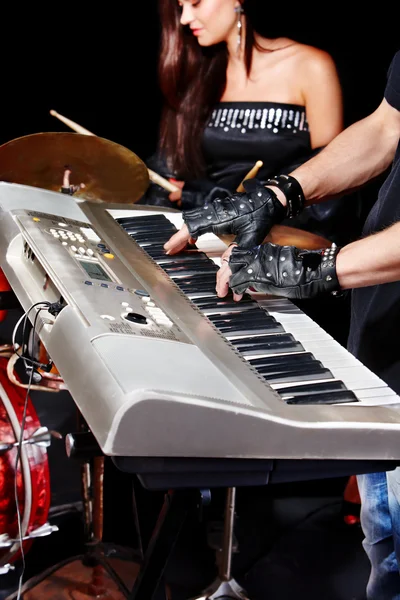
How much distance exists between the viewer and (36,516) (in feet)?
7.79

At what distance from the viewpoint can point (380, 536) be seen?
1.94m

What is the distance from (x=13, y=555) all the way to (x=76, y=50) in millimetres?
2717

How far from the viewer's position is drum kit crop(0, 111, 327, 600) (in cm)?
230

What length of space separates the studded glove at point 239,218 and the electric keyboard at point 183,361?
87mm

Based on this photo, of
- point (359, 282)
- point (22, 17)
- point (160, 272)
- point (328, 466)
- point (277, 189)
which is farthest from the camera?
point (22, 17)

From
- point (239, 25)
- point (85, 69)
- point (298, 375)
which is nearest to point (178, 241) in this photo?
point (298, 375)

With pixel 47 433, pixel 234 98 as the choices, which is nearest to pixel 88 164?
pixel 47 433

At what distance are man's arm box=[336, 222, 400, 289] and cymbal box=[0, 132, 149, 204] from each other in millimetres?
1186

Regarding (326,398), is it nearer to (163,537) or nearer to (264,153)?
(163,537)

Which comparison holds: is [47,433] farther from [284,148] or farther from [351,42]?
[351,42]

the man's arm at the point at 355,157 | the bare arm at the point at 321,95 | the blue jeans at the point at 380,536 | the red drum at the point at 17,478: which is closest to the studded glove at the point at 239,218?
the man's arm at the point at 355,157

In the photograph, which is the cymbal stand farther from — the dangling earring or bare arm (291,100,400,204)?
the dangling earring

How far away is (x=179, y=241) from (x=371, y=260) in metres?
0.57

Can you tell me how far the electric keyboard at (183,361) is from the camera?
3.89 ft
